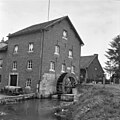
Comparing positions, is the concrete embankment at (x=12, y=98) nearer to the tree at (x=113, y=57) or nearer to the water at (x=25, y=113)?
the water at (x=25, y=113)

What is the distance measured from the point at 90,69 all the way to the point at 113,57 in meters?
6.03

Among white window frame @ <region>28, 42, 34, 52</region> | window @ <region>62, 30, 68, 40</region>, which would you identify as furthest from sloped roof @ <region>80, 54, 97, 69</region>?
white window frame @ <region>28, 42, 34, 52</region>

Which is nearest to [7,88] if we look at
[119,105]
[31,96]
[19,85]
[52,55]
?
[19,85]

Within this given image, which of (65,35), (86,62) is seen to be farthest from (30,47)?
(86,62)

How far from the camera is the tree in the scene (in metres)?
34.5

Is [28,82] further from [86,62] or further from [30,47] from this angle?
[86,62]

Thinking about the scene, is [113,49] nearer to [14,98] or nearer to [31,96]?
[31,96]

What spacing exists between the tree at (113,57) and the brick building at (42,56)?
11630 mm

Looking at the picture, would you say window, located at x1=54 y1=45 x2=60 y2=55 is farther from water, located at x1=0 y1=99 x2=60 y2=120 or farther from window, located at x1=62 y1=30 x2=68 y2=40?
water, located at x1=0 y1=99 x2=60 y2=120

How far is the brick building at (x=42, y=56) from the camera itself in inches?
810

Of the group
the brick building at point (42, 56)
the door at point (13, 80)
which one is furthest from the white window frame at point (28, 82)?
the door at point (13, 80)

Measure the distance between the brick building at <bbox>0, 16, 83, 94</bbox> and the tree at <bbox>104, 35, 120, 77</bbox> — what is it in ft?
38.2

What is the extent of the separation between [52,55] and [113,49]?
1893 cm

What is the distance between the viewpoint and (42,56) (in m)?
20.4
